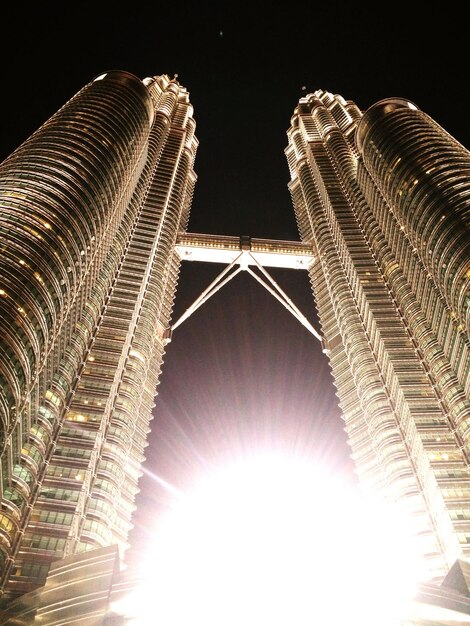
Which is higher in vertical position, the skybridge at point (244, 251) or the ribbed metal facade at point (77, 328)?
the skybridge at point (244, 251)

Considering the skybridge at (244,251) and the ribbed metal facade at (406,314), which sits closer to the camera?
the ribbed metal facade at (406,314)

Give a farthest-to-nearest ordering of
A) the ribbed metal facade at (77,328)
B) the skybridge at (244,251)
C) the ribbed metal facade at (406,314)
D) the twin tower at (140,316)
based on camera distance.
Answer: the skybridge at (244,251)
the ribbed metal facade at (406,314)
the twin tower at (140,316)
the ribbed metal facade at (77,328)

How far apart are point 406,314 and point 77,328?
4446 cm

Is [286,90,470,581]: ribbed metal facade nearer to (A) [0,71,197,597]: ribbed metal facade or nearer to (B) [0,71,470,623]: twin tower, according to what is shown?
(B) [0,71,470,623]: twin tower

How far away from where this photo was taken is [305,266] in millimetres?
110688

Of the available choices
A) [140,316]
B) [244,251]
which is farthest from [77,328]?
[244,251]

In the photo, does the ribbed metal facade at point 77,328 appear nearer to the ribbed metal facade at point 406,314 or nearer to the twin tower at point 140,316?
the twin tower at point 140,316

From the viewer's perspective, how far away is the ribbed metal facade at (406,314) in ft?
213

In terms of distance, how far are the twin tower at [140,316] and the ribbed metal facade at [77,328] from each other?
225 mm

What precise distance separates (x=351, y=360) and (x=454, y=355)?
63.9 feet

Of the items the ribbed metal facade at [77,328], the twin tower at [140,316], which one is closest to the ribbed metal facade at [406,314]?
the twin tower at [140,316]

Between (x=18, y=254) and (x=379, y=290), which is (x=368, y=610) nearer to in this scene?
(x=18, y=254)

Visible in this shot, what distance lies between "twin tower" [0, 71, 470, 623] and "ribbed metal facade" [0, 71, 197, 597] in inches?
8.9

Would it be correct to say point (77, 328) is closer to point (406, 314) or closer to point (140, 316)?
point (140, 316)
